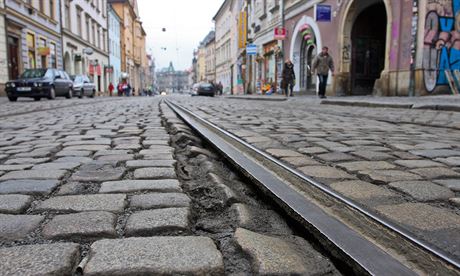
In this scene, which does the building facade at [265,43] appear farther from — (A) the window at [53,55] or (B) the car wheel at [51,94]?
(A) the window at [53,55]

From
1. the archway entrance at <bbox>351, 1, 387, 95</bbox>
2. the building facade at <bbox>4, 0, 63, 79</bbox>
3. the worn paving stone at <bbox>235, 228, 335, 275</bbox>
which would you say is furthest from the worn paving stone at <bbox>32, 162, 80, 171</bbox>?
the building facade at <bbox>4, 0, 63, 79</bbox>

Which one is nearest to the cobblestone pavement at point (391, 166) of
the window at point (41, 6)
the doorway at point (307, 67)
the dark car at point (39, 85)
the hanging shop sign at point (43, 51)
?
the dark car at point (39, 85)

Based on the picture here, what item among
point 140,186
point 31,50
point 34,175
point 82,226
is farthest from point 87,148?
point 31,50

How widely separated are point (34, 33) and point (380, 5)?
1997cm

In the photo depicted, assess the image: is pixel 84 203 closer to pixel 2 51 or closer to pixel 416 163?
pixel 416 163

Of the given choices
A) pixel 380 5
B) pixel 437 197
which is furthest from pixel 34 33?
pixel 437 197

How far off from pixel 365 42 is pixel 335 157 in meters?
17.2

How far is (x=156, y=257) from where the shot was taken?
1498mm

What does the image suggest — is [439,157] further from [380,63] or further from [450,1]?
[380,63]

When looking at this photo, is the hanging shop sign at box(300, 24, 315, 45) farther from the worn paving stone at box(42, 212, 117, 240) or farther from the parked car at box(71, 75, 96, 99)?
the worn paving stone at box(42, 212, 117, 240)

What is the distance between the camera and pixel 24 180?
8.98ft

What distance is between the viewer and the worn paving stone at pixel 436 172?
2.89m

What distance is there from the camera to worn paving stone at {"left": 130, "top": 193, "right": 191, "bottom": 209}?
85.7 inches

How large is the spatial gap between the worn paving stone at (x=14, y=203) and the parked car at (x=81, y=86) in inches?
1000
